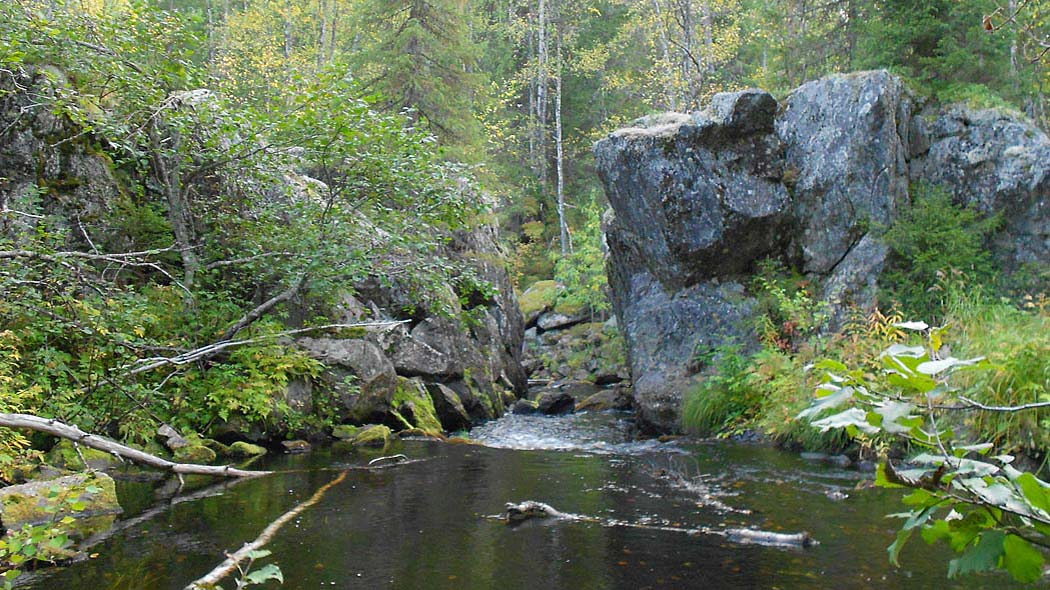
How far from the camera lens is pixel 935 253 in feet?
39.0

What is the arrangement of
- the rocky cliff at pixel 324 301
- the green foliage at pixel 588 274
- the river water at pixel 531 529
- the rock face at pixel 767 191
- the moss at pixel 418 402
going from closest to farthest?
the river water at pixel 531 529, the rocky cliff at pixel 324 301, the rock face at pixel 767 191, the moss at pixel 418 402, the green foliage at pixel 588 274

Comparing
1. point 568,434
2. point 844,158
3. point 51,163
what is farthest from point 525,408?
point 51,163

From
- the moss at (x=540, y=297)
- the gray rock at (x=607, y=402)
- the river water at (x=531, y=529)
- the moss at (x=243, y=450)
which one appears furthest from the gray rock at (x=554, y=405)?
the moss at (x=540, y=297)

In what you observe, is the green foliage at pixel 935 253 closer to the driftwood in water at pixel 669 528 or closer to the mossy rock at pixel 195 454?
the driftwood in water at pixel 669 528

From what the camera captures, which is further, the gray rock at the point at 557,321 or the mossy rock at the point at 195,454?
the gray rock at the point at 557,321

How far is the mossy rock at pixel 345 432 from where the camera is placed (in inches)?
457

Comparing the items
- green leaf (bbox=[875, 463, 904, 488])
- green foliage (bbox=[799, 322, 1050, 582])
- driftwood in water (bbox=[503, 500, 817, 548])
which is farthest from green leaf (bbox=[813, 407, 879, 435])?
driftwood in water (bbox=[503, 500, 817, 548])

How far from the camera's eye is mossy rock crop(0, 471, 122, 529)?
5.43m

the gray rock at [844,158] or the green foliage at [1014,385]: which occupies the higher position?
the gray rock at [844,158]

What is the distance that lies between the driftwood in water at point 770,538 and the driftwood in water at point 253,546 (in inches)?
142

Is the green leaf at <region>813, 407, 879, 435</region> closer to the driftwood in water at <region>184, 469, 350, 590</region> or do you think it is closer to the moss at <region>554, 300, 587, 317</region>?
the driftwood in water at <region>184, 469, 350, 590</region>

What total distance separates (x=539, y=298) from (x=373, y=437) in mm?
15973

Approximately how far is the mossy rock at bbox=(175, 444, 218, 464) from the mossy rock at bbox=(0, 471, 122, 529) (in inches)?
90.4

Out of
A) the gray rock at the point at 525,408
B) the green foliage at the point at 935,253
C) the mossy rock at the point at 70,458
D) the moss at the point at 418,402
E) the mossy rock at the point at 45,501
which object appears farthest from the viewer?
the gray rock at the point at 525,408
